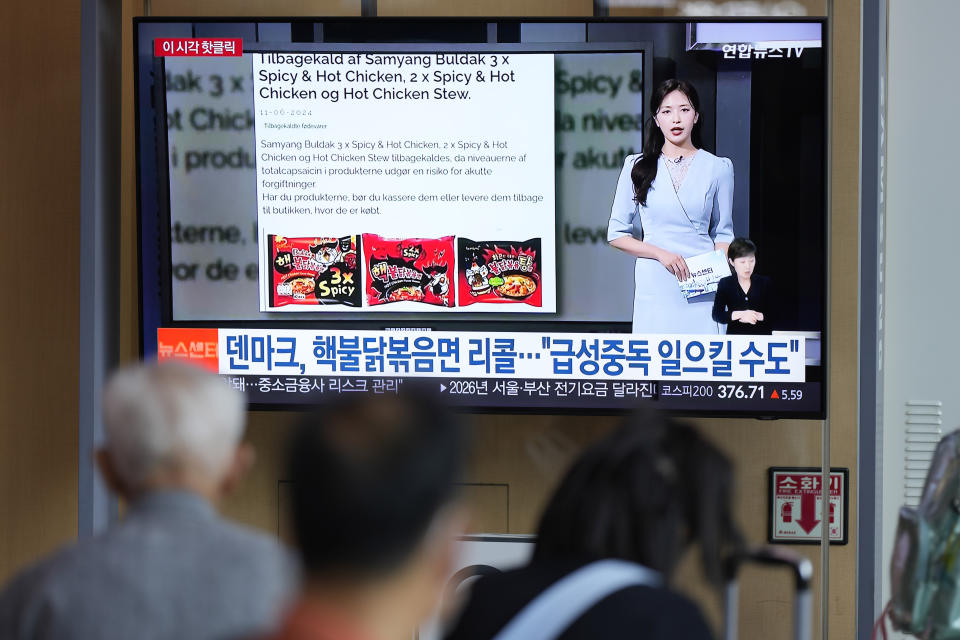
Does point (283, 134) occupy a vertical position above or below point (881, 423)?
above

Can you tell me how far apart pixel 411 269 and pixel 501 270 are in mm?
266

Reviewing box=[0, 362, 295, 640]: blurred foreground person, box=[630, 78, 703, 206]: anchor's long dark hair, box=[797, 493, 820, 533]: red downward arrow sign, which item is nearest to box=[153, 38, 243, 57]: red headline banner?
box=[630, 78, 703, 206]: anchor's long dark hair

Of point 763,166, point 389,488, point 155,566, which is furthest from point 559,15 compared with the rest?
point 389,488

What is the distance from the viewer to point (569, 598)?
111 cm

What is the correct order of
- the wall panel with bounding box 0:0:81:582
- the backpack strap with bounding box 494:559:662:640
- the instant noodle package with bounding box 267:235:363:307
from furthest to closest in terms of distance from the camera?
the wall panel with bounding box 0:0:81:582 → the instant noodle package with bounding box 267:235:363:307 → the backpack strap with bounding box 494:559:662:640

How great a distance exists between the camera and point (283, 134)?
2.91 metres

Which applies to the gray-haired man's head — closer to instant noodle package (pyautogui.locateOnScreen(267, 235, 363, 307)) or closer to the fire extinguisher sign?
instant noodle package (pyautogui.locateOnScreen(267, 235, 363, 307))

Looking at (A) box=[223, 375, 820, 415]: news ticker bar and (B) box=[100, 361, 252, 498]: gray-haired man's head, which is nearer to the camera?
(B) box=[100, 361, 252, 498]: gray-haired man's head

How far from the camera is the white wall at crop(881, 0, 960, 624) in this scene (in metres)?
2.89

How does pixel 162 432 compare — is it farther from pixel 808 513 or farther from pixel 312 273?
pixel 808 513

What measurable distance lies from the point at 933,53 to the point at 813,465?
1272mm

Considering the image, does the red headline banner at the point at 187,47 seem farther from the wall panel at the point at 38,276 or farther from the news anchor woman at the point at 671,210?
the news anchor woman at the point at 671,210

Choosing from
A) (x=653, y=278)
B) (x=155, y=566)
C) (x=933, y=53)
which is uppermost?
(x=933, y=53)

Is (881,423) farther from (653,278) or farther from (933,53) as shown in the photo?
A: (933,53)
